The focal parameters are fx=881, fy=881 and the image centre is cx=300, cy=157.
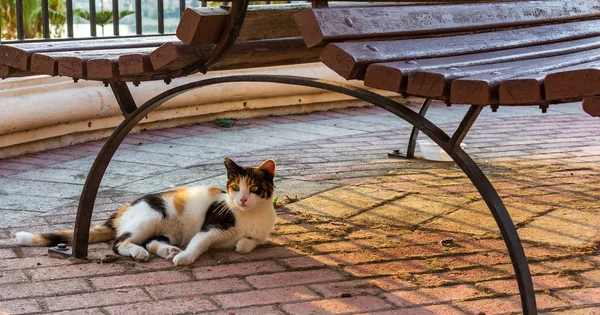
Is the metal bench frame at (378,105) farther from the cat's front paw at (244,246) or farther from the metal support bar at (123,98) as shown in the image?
the cat's front paw at (244,246)

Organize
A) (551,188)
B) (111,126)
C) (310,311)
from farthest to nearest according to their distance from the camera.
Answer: (111,126)
(551,188)
(310,311)

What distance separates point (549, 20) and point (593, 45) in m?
0.38

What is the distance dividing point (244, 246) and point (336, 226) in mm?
593

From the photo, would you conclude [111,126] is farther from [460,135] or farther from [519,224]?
[460,135]

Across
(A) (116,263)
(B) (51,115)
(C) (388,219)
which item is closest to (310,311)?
(A) (116,263)

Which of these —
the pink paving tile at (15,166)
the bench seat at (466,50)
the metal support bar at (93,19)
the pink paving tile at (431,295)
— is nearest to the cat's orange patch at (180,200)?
the pink paving tile at (431,295)

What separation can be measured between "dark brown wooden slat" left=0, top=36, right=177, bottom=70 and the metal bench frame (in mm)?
262

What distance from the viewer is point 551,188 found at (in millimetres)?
4977

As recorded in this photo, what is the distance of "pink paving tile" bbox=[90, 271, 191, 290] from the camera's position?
3.31 m

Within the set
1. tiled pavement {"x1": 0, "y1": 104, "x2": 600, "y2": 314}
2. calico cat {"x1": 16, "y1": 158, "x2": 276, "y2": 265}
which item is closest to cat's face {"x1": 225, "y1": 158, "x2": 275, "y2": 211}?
calico cat {"x1": 16, "y1": 158, "x2": 276, "y2": 265}

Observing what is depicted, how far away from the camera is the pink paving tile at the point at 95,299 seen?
10.0 feet

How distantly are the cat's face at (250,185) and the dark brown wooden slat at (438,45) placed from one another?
3.25 ft

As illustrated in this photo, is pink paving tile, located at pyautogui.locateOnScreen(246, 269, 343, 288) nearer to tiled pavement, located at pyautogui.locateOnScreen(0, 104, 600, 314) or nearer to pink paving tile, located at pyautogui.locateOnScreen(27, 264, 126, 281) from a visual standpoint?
tiled pavement, located at pyautogui.locateOnScreen(0, 104, 600, 314)

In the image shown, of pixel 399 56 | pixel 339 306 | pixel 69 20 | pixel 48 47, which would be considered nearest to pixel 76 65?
pixel 48 47
